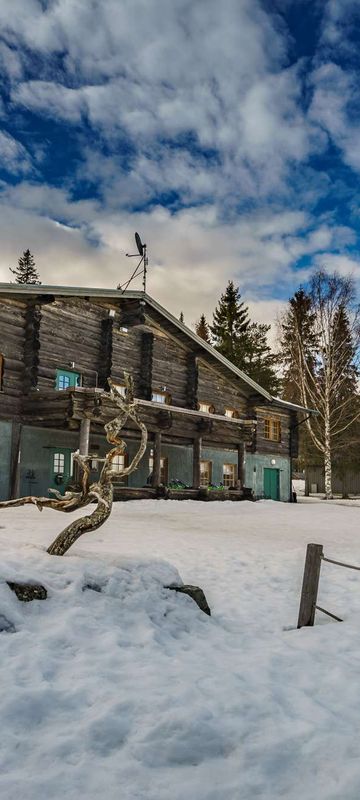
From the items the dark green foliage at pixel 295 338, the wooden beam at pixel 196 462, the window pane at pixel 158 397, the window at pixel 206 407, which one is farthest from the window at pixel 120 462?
the dark green foliage at pixel 295 338

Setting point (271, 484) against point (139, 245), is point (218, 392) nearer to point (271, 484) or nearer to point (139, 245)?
point (271, 484)

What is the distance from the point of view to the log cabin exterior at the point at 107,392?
64.4 feet

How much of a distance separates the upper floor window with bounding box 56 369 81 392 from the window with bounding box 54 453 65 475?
105 inches

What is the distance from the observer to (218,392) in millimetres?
28438

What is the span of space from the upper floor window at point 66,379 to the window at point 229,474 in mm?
10492

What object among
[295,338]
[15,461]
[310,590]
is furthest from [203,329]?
[310,590]

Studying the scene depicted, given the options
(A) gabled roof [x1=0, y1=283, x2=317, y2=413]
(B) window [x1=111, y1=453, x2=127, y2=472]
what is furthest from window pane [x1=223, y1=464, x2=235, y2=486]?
(B) window [x1=111, y1=453, x2=127, y2=472]

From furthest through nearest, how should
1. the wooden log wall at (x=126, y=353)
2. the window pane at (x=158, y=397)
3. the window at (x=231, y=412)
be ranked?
the window at (x=231, y=412) < the window pane at (x=158, y=397) < the wooden log wall at (x=126, y=353)

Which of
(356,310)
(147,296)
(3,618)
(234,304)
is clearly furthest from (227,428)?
(234,304)

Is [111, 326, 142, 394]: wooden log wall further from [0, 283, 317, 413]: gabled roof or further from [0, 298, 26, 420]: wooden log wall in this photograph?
[0, 298, 26, 420]: wooden log wall

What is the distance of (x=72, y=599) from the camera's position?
19.3ft

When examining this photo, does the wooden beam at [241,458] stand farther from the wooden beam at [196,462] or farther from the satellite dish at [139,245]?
the satellite dish at [139,245]

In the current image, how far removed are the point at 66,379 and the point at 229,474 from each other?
37.6 ft

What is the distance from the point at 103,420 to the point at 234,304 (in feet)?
111
